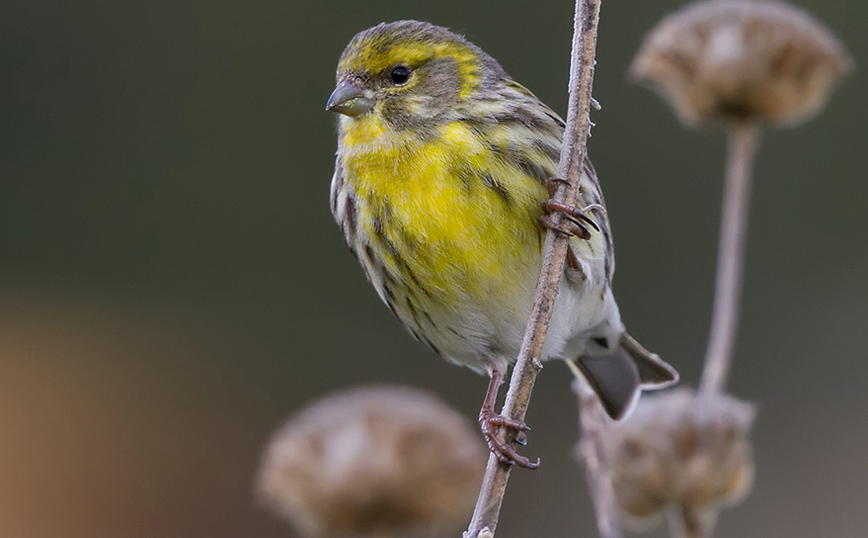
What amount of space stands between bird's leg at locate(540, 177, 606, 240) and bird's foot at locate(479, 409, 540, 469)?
1.43ft

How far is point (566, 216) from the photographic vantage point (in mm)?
2820

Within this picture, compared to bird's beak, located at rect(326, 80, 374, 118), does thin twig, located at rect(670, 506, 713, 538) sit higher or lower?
lower

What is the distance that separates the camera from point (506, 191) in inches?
114

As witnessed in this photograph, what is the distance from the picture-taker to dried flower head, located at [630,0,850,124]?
2.99 metres

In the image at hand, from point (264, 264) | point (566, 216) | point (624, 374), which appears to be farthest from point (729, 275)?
point (264, 264)

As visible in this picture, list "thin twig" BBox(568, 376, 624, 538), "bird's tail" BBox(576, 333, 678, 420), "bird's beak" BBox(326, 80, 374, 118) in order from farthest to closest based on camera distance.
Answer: "bird's tail" BBox(576, 333, 678, 420)
"bird's beak" BBox(326, 80, 374, 118)
"thin twig" BBox(568, 376, 624, 538)

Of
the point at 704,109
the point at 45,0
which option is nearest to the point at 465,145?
the point at 704,109

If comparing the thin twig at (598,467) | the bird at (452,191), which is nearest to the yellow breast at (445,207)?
the bird at (452,191)

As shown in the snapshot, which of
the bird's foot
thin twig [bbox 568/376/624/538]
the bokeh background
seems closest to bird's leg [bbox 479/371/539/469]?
the bird's foot

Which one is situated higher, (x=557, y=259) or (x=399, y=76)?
(x=399, y=76)

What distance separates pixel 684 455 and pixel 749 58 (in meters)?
1.02

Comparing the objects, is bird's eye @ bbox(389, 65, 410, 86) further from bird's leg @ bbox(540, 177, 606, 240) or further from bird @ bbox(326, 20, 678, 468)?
bird's leg @ bbox(540, 177, 606, 240)

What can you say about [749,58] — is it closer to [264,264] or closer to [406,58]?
[406,58]

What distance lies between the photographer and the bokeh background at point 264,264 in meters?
6.43
